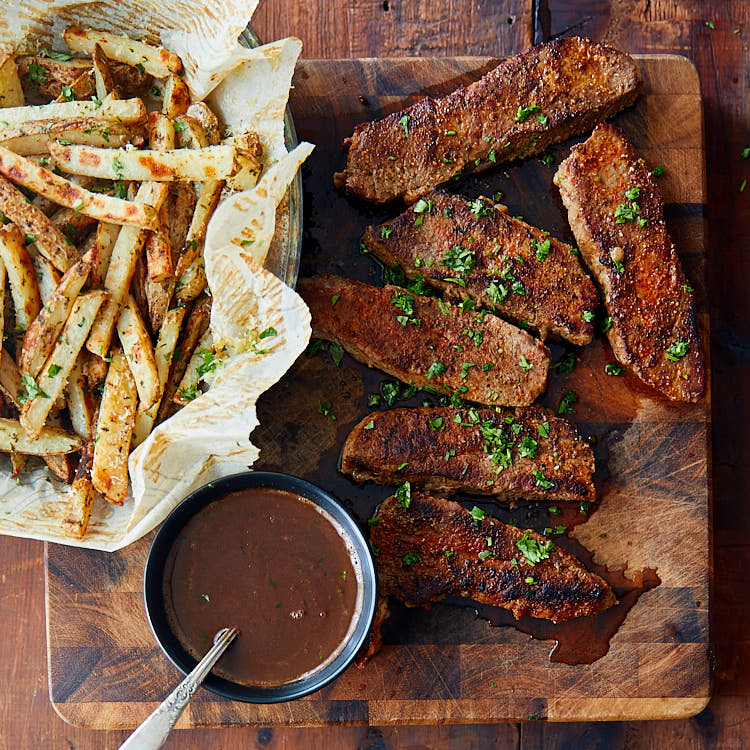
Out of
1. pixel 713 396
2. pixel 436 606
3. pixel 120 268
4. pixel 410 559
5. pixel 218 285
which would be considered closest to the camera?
pixel 218 285

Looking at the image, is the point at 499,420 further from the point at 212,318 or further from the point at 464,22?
the point at 464,22

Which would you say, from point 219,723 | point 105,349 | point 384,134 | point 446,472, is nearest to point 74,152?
point 105,349

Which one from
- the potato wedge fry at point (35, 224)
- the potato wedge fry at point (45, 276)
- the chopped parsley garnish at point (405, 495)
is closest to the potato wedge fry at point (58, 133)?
the potato wedge fry at point (35, 224)

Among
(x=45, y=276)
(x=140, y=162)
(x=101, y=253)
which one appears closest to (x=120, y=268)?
(x=101, y=253)

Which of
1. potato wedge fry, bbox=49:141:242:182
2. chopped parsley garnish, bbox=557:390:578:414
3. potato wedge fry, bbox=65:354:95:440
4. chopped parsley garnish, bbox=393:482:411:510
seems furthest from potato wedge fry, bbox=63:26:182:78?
chopped parsley garnish, bbox=557:390:578:414

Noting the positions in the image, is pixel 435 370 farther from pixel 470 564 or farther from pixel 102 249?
pixel 102 249

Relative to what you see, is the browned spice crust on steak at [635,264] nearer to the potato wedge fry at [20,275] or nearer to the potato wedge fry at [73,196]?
the potato wedge fry at [73,196]

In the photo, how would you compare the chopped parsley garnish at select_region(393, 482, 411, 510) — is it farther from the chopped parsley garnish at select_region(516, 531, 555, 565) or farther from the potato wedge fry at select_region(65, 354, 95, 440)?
the potato wedge fry at select_region(65, 354, 95, 440)
